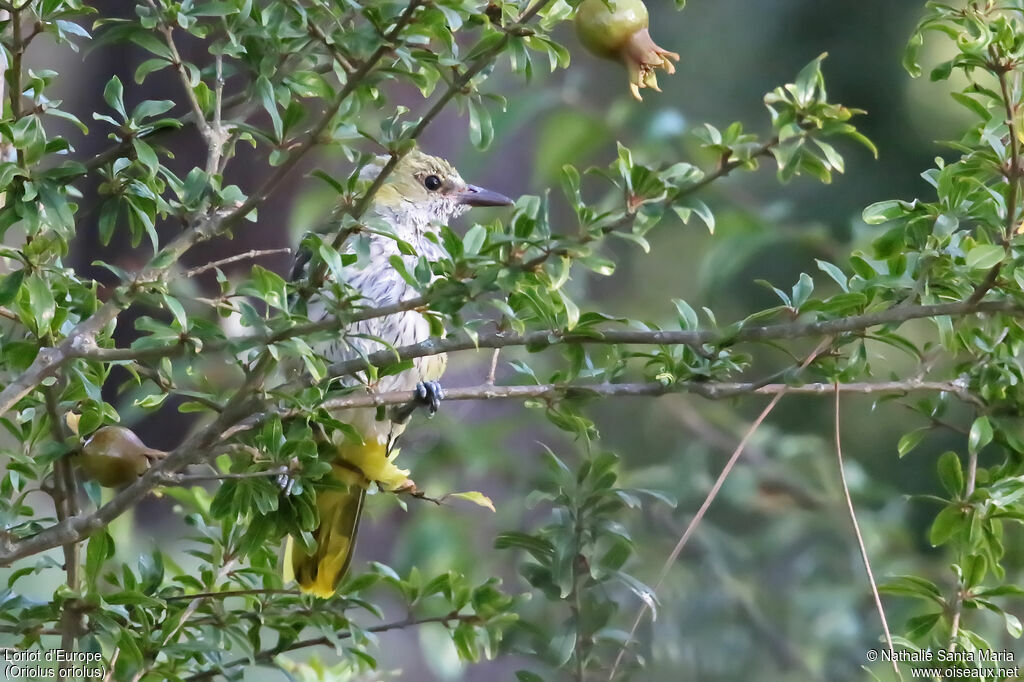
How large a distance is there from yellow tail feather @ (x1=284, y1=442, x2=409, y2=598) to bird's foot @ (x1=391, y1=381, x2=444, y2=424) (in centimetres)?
13

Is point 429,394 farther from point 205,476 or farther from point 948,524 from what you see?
point 948,524

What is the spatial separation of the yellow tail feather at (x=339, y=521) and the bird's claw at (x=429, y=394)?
0.12 metres

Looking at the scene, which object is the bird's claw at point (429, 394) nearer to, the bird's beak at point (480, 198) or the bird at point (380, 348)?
the bird at point (380, 348)

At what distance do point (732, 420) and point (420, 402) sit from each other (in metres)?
1.32

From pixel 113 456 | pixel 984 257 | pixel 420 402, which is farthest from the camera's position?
pixel 420 402

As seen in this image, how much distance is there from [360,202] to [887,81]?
7.75ft

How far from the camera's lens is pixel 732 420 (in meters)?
3.06

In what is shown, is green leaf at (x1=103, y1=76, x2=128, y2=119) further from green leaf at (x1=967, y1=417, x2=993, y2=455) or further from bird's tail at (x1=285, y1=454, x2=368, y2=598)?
green leaf at (x1=967, y1=417, x2=993, y2=455)

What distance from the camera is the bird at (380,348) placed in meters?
2.09

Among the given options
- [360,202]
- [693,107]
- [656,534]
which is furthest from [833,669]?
[693,107]

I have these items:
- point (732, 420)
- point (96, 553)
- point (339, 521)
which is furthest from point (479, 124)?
point (732, 420)

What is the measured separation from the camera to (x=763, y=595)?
2523 mm

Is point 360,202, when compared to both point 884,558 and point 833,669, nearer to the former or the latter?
point 833,669

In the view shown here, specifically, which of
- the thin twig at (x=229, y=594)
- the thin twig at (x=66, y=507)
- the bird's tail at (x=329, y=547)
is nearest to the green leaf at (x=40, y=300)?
the thin twig at (x=66, y=507)
